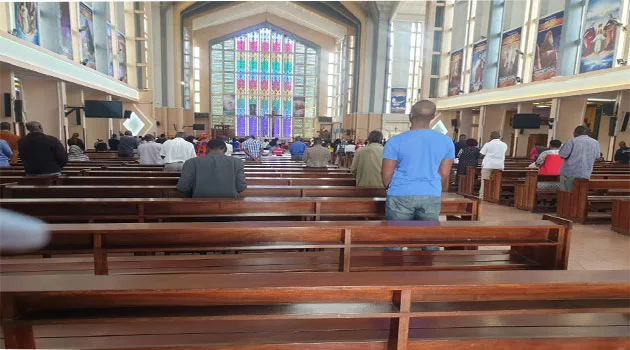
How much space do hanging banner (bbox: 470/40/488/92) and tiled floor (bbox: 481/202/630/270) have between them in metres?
11.4

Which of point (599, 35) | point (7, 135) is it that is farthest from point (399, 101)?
point (7, 135)

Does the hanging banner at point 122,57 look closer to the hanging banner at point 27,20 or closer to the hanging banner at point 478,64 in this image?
the hanging banner at point 27,20

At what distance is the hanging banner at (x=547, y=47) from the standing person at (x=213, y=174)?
11829mm

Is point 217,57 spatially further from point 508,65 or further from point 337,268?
point 337,268

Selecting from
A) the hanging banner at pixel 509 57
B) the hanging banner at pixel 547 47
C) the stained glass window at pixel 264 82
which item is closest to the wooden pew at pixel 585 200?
the hanging banner at pixel 547 47

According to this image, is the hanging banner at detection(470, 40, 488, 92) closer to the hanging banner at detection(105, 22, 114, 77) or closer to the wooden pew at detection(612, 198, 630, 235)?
the wooden pew at detection(612, 198, 630, 235)

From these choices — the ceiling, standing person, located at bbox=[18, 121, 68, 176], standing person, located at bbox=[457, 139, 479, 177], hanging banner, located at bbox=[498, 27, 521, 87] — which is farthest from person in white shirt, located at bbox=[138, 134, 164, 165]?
the ceiling

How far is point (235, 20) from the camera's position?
28.7 meters

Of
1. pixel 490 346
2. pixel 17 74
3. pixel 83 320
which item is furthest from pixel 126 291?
pixel 17 74

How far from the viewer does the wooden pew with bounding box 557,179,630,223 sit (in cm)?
516

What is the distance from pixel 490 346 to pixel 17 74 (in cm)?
1195

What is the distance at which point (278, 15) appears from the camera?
94.5ft

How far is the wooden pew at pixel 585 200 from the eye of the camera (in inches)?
203

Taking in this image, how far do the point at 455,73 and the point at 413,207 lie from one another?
54.2 ft
